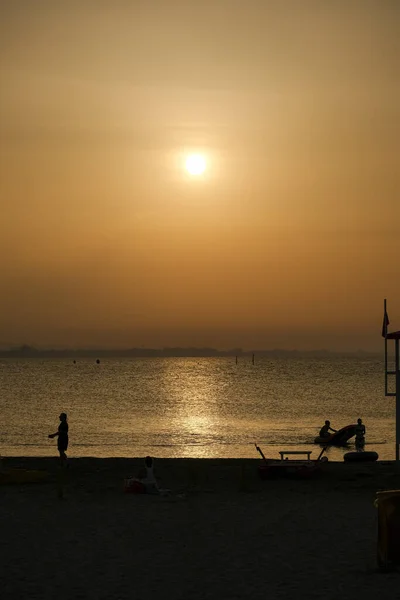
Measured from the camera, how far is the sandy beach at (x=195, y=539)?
12617 millimetres

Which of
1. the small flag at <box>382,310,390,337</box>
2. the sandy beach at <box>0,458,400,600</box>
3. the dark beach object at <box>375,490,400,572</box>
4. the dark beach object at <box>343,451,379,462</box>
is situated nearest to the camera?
the sandy beach at <box>0,458,400,600</box>

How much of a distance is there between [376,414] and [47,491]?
246 ft

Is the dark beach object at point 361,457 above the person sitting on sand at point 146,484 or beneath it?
above

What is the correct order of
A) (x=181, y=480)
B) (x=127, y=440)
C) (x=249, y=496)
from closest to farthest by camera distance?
(x=249, y=496) → (x=181, y=480) → (x=127, y=440)

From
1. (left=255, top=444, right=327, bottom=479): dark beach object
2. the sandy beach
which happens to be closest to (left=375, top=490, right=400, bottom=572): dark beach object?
the sandy beach

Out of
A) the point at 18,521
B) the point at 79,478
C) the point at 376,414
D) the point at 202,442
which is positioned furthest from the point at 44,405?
the point at 18,521

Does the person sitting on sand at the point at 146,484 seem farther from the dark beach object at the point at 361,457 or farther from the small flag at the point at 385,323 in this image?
the dark beach object at the point at 361,457

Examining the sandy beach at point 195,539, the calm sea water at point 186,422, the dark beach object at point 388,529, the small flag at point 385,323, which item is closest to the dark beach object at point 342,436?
the calm sea water at point 186,422

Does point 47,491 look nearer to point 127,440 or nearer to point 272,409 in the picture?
point 127,440

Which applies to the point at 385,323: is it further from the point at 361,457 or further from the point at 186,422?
the point at 186,422

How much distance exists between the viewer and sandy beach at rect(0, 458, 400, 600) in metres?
12.6

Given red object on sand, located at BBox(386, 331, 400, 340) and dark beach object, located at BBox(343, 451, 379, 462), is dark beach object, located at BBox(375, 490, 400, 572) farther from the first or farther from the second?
dark beach object, located at BBox(343, 451, 379, 462)

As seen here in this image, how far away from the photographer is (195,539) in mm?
16062

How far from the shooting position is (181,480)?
25.4 metres
